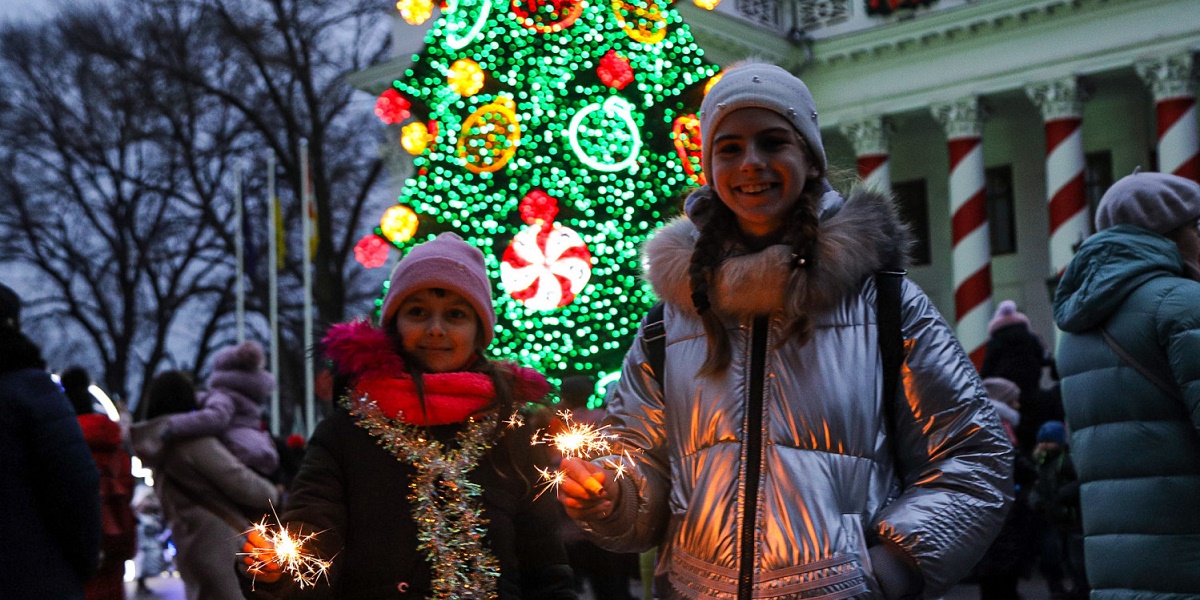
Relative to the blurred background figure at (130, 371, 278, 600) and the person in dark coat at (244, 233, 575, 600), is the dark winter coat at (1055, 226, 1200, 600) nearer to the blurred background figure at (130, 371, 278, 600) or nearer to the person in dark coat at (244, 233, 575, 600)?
the person in dark coat at (244, 233, 575, 600)

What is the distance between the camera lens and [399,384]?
3.43m

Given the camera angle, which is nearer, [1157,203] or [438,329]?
[438,329]

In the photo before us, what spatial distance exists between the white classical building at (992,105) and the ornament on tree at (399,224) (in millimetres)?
17195

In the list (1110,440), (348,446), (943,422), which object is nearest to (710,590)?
(943,422)

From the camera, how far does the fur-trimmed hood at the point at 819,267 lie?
8.28ft

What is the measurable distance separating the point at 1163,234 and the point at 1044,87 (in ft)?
77.6

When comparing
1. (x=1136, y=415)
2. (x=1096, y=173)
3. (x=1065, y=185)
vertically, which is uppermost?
(x=1096, y=173)

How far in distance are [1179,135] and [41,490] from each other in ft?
78.2

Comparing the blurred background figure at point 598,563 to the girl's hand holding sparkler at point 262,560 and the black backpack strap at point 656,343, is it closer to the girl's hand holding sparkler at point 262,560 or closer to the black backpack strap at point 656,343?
the girl's hand holding sparkler at point 262,560

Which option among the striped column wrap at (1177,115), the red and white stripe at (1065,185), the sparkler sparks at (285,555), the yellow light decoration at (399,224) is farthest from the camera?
the red and white stripe at (1065,185)

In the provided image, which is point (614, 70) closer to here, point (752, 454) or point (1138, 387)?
point (1138, 387)

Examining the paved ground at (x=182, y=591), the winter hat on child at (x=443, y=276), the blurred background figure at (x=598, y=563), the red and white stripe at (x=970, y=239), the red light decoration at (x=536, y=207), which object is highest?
the red and white stripe at (x=970, y=239)

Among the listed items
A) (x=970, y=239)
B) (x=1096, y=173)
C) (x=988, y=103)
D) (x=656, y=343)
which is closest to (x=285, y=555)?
(x=656, y=343)

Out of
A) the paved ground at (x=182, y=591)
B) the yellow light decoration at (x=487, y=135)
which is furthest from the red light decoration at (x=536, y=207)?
the paved ground at (x=182, y=591)
